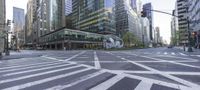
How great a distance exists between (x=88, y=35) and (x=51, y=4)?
5121 cm

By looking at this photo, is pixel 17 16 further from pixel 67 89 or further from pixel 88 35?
pixel 67 89

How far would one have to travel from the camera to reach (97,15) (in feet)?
417

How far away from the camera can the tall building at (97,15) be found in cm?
12380

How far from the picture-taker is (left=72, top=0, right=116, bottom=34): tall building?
124 m

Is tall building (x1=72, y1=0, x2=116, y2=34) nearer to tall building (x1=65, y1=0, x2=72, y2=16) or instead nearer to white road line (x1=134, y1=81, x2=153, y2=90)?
tall building (x1=65, y1=0, x2=72, y2=16)

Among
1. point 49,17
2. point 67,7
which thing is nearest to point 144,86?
point 49,17

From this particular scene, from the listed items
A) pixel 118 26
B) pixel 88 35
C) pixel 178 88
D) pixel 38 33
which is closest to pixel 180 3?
pixel 118 26

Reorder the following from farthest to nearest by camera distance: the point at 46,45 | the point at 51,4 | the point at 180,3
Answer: the point at 51,4 < the point at 180,3 < the point at 46,45

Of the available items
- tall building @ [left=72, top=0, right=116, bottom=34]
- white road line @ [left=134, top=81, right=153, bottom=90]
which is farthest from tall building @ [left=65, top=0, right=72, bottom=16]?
white road line @ [left=134, top=81, right=153, bottom=90]

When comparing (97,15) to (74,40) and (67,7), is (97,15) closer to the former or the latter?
(74,40)

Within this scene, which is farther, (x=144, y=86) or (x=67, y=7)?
(x=67, y=7)

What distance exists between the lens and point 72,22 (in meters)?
162

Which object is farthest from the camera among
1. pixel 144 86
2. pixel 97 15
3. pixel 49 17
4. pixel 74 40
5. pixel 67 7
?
pixel 67 7

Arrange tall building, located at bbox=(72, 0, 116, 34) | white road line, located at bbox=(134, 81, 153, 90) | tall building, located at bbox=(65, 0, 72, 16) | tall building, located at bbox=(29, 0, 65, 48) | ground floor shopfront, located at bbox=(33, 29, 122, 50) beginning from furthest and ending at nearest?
tall building, located at bbox=(65, 0, 72, 16)
tall building, located at bbox=(29, 0, 65, 48)
tall building, located at bbox=(72, 0, 116, 34)
ground floor shopfront, located at bbox=(33, 29, 122, 50)
white road line, located at bbox=(134, 81, 153, 90)
